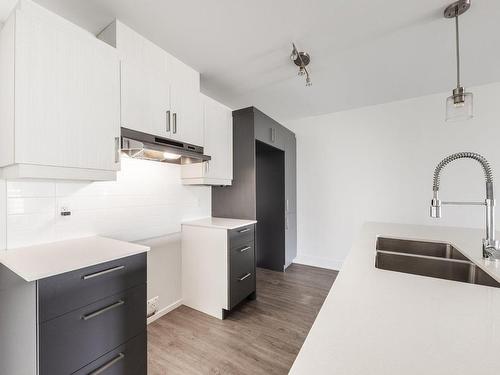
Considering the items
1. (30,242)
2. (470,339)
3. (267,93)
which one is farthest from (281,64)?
(30,242)

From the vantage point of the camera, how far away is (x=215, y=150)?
2352 mm

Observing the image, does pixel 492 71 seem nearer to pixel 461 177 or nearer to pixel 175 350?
pixel 461 177

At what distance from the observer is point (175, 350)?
1712 mm

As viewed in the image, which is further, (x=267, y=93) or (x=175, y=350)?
(x=267, y=93)

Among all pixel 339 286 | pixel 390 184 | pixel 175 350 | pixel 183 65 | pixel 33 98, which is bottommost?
pixel 175 350

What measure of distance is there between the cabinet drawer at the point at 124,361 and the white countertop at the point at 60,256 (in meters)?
0.52

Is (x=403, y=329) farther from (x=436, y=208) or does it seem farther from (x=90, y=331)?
(x=90, y=331)

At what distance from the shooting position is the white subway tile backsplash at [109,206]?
134 cm

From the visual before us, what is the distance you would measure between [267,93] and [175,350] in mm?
2760

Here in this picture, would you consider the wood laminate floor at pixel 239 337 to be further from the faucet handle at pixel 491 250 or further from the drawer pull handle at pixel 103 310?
the faucet handle at pixel 491 250

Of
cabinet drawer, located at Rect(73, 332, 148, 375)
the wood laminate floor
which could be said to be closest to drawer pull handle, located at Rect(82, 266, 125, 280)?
cabinet drawer, located at Rect(73, 332, 148, 375)

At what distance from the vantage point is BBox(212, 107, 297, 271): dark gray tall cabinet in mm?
2564

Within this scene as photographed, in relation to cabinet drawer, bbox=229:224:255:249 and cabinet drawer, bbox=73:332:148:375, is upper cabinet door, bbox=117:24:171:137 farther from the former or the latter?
cabinet drawer, bbox=73:332:148:375

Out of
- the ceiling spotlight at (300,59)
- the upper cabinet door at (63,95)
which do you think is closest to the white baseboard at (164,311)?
the upper cabinet door at (63,95)
